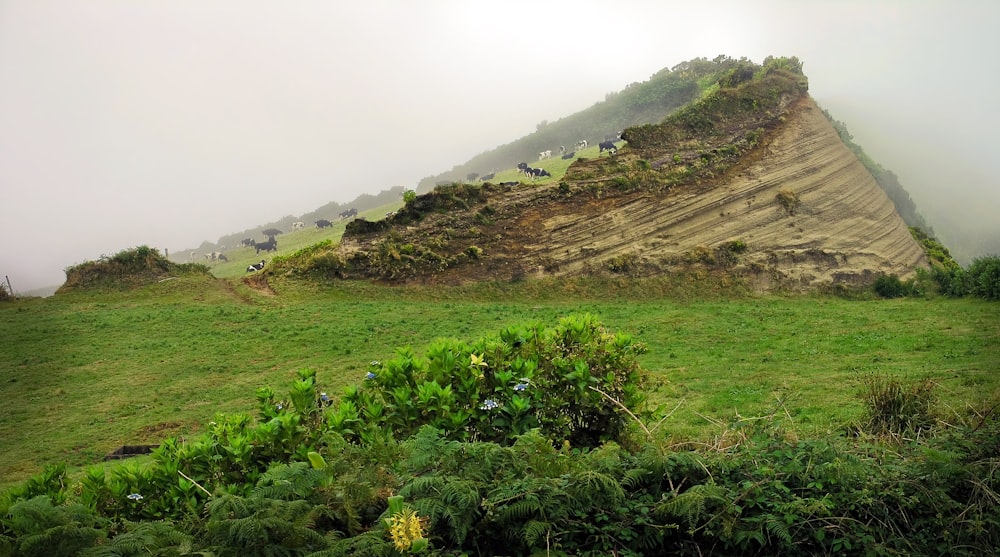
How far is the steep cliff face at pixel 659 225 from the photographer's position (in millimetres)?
26172

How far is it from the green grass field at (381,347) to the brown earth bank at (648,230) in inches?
49.6

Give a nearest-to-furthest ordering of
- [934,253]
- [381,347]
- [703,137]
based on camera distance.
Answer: [381,347], [703,137], [934,253]

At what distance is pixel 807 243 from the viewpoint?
27.4m

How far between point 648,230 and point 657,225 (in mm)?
503

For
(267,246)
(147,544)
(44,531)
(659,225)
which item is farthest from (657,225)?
(267,246)

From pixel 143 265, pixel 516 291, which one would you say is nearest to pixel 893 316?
pixel 516 291

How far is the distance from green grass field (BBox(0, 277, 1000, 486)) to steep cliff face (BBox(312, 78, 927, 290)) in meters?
1.37

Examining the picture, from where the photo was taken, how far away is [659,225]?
27.1 metres

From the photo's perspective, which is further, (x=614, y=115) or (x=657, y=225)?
(x=614, y=115)

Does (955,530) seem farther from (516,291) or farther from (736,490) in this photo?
(516,291)

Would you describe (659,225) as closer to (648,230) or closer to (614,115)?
(648,230)

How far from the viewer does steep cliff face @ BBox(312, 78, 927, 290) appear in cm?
2617

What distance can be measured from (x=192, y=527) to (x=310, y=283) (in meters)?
21.6

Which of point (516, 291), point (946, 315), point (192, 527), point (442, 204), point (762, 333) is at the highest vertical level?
point (442, 204)
